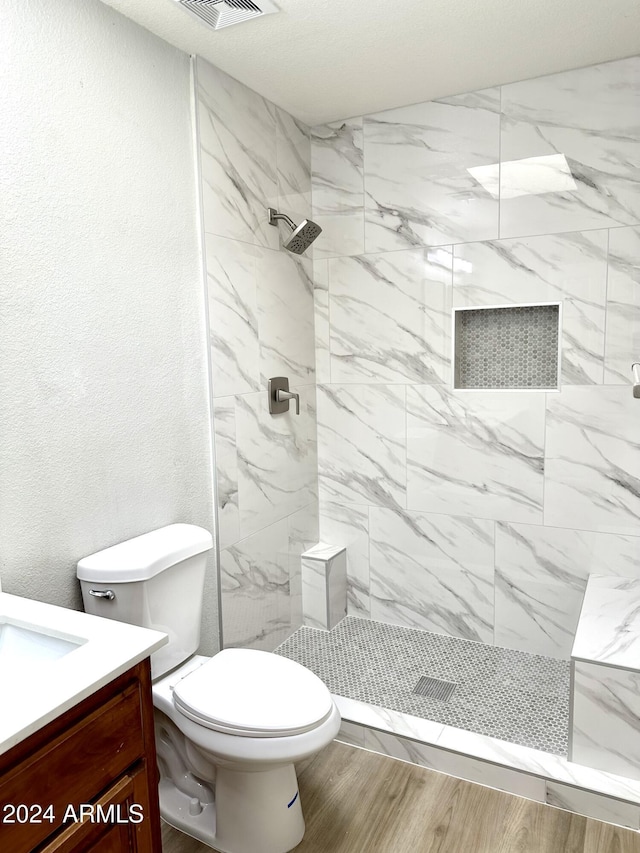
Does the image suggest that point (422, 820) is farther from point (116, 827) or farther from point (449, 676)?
point (116, 827)

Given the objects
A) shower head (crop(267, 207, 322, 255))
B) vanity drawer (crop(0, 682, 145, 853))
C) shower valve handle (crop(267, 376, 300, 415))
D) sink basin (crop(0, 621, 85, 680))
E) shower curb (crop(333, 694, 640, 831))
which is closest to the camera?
vanity drawer (crop(0, 682, 145, 853))

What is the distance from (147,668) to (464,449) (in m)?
1.78

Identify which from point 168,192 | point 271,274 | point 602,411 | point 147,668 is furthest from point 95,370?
point 602,411

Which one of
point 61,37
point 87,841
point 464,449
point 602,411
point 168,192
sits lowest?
point 87,841

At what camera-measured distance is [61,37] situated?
168cm

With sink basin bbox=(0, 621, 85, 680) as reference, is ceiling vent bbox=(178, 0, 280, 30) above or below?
above

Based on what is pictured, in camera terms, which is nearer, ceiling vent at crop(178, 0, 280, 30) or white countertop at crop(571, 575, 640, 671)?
ceiling vent at crop(178, 0, 280, 30)

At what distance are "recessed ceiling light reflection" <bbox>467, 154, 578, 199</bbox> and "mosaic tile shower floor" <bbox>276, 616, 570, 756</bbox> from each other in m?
1.94

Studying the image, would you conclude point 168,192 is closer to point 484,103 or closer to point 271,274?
point 271,274

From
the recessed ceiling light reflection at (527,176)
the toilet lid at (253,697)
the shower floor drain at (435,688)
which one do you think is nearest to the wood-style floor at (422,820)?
the shower floor drain at (435,688)

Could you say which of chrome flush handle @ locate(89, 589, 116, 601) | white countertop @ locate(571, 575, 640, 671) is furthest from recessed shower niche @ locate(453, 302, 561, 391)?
chrome flush handle @ locate(89, 589, 116, 601)

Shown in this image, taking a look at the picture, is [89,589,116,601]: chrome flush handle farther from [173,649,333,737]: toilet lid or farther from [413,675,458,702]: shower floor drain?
[413,675,458,702]: shower floor drain

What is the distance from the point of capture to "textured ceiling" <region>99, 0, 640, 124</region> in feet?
6.23

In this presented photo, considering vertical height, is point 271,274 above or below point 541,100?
below
